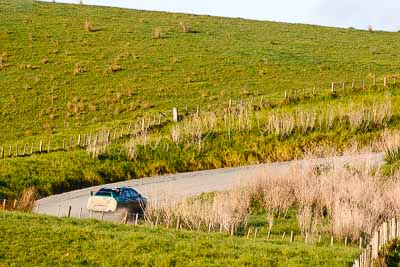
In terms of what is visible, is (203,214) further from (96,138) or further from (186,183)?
(96,138)

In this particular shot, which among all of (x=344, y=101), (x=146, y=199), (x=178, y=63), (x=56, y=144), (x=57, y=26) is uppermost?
(x=57, y=26)

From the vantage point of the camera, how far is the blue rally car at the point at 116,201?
3288 centimetres

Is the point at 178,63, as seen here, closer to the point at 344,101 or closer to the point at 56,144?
the point at 344,101

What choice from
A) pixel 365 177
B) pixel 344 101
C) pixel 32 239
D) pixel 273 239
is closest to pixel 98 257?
pixel 32 239

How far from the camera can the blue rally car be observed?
32.9 meters

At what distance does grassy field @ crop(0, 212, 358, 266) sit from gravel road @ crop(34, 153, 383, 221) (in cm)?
695

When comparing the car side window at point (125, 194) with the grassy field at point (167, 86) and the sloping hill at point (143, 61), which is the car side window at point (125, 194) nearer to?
the grassy field at point (167, 86)

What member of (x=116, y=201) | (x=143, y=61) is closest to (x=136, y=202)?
(x=116, y=201)

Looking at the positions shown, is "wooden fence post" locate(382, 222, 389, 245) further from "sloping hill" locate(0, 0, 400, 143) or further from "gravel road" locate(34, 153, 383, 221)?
"sloping hill" locate(0, 0, 400, 143)

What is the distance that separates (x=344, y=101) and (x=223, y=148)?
11.8 m

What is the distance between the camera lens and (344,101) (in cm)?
5484

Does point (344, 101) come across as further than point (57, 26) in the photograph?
No

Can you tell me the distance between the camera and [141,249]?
23.4 metres

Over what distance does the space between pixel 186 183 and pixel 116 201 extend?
776 centimetres
